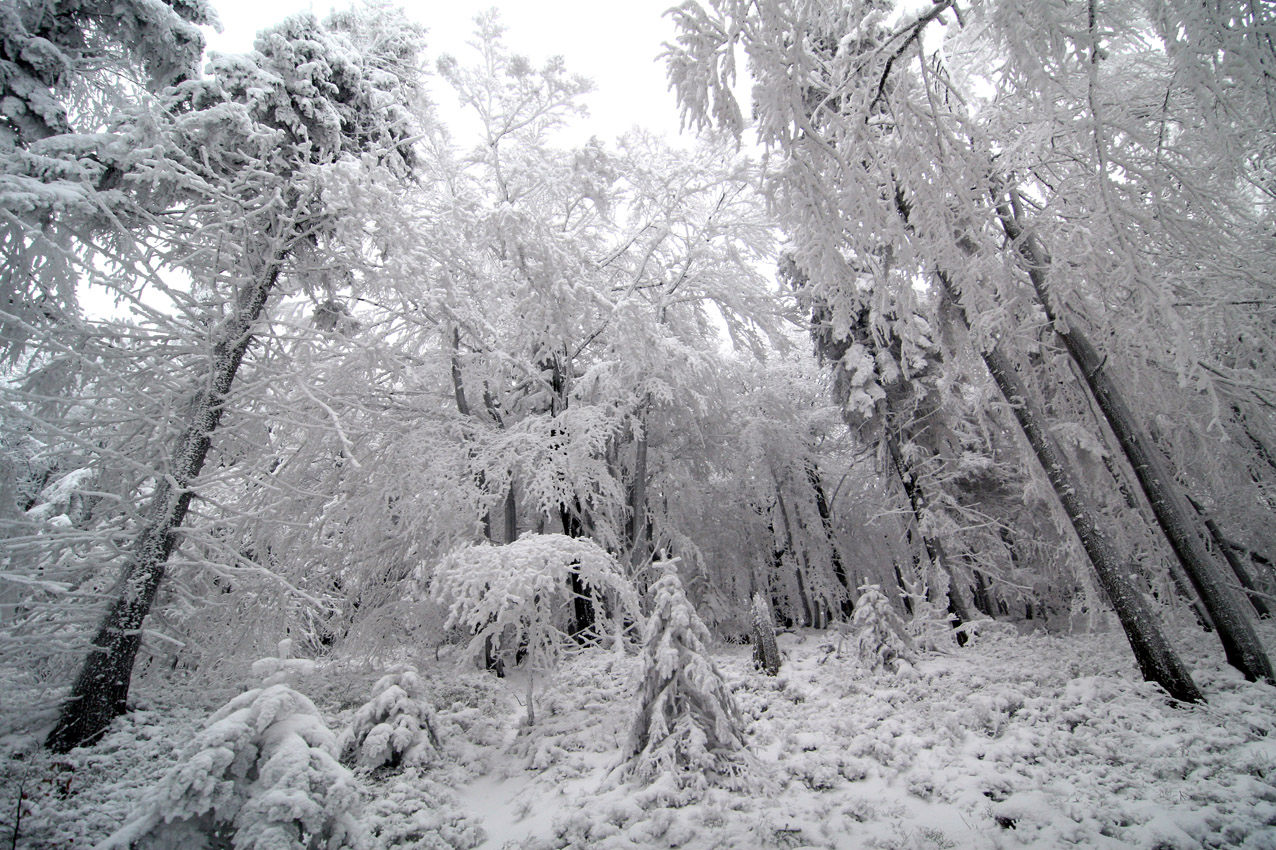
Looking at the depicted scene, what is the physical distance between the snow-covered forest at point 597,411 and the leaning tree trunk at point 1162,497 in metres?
0.05

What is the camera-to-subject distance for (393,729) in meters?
5.83

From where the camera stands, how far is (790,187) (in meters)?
3.72

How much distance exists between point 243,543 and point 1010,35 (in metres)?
11.9

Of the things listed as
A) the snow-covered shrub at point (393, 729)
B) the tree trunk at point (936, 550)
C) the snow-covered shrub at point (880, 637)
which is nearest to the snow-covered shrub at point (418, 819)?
the snow-covered shrub at point (393, 729)

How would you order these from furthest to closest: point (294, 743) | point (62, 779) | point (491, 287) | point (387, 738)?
point (491, 287) → point (387, 738) → point (62, 779) → point (294, 743)

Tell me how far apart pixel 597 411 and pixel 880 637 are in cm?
599

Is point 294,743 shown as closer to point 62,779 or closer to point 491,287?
point 62,779

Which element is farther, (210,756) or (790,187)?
(790,187)

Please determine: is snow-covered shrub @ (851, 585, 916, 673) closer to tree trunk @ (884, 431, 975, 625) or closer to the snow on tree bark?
tree trunk @ (884, 431, 975, 625)

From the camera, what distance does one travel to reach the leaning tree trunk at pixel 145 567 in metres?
5.45

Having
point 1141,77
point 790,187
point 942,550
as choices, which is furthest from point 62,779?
point 1141,77

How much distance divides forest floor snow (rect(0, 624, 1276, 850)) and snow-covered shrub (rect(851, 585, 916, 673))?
662 mm

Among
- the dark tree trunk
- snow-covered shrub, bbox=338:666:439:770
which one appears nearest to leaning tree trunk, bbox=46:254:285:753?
snow-covered shrub, bbox=338:666:439:770

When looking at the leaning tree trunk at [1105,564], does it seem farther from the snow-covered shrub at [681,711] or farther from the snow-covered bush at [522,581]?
the snow-covered bush at [522,581]
